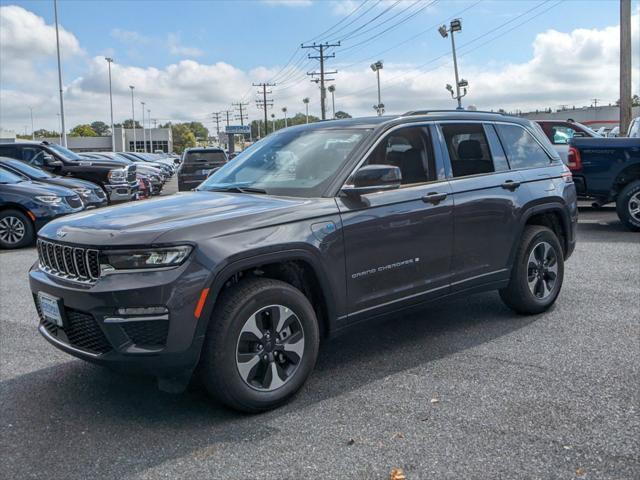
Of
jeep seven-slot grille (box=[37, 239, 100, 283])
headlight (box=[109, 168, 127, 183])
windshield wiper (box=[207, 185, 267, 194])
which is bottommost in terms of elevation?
jeep seven-slot grille (box=[37, 239, 100, 283])

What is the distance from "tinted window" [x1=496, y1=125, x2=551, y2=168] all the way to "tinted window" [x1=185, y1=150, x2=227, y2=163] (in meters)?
14.1

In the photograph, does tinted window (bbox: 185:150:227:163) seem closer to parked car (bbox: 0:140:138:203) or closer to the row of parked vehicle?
the row of parked vehicle

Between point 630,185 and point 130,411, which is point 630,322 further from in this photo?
point 630,185

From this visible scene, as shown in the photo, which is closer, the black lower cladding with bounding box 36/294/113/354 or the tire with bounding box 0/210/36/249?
the black lower cladding with bounding box 36/294/113/354

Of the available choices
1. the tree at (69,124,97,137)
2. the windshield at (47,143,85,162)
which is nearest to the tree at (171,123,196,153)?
the tree at (69,124,97,137)

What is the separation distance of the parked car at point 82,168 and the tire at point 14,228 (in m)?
3.87

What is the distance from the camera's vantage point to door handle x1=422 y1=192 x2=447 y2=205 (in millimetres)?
4625

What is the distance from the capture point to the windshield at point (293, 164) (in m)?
4.38

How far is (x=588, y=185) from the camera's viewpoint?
10.8 m

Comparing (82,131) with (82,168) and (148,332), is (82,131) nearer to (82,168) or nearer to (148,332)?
(82,168)

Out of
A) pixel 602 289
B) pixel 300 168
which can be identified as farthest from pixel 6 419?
pixel 602 289

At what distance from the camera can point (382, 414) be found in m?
3.70

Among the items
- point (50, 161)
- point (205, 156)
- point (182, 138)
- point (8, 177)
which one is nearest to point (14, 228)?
point (8, 177)

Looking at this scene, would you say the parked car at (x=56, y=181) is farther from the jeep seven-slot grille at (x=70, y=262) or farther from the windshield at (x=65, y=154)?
the jeep seven-slot grille at (x=70, y=262)
